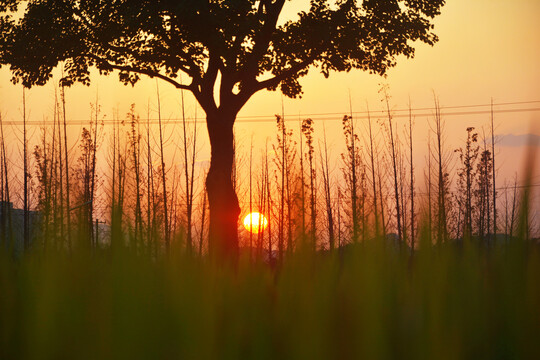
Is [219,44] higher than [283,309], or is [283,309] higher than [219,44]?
[219,44]

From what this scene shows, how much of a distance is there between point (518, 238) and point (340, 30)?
19.7 metres

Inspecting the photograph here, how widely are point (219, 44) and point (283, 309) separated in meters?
18.2

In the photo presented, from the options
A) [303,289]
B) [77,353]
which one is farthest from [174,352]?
[303,289]

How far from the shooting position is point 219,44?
18578mm

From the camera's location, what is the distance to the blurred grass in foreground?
82cm

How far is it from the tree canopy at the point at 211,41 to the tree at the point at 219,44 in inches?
1.3

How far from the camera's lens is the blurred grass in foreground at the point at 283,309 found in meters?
0.82

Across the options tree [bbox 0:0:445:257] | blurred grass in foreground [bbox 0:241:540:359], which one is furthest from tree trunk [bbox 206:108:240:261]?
blurred grass in foreground [bbox 0:241:540:359]

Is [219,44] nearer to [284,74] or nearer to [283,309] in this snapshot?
[284,74]

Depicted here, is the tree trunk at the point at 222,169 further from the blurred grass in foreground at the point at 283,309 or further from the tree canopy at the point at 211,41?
the blurred grass in foreground at the point at 283,309

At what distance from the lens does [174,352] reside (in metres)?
0.79

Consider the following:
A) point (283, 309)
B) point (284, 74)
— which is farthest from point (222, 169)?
point (283, 309)

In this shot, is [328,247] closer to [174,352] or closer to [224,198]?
[174,352]

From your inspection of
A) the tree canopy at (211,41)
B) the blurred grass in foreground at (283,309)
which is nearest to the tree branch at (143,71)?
the tree canopy at (211,41)
